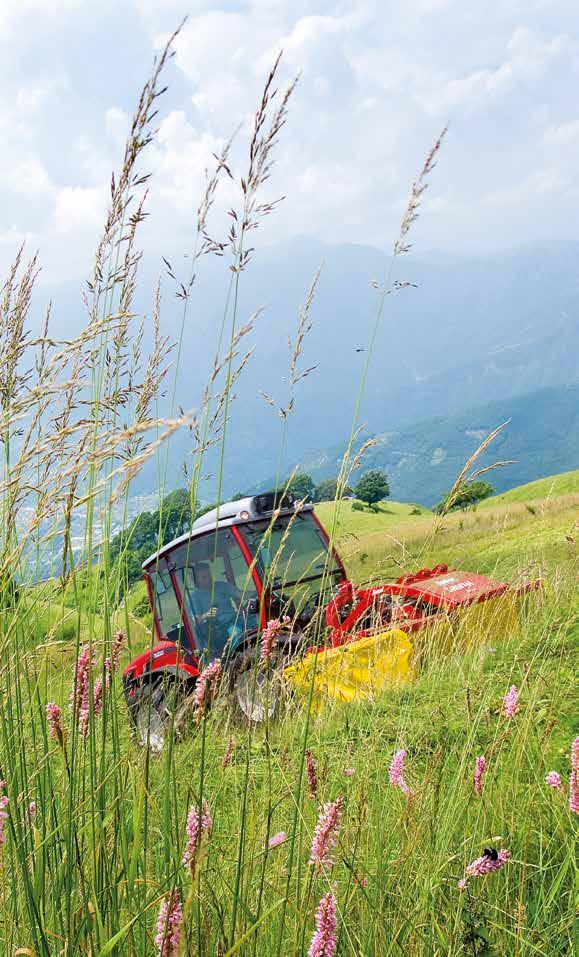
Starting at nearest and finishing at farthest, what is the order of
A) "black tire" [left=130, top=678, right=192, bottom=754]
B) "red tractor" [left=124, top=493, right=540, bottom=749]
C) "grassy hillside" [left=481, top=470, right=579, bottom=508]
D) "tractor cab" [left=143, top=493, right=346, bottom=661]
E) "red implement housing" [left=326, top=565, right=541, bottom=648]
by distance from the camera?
"black tire" [left=130, top=678, right=192, bottom=754], "red implement housing" [left=326, top=565, right=541, bottom=648], "red tractor" [left=124, top=493, right=540, bottom=749], "tractor cab" [left=143, top=493, right=346, bottom=661], "grassy hillside" [left=481, top=470, right=579, bottom=508]

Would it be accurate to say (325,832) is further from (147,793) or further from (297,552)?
(297,552)

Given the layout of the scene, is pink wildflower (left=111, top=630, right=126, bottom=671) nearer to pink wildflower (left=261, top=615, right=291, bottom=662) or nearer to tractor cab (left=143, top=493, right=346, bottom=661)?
pink wildflower (left=261, top=615, right=291, bottom=662)

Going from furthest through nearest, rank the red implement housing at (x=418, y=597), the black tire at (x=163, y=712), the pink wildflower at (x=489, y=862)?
1. the red implement housing at (x=418, y=597)
2. the black tire at (x=163, y=712)
3. the pink wildflower at (x=489, y=862)

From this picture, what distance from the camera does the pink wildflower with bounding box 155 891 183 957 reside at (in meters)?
0.92

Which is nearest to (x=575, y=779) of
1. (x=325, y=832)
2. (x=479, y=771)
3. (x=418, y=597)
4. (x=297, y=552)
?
(x=479, y=771)

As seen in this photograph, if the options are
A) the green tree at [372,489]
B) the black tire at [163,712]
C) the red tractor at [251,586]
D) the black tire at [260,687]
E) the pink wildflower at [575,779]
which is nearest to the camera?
the pink wildflower at [575,779]

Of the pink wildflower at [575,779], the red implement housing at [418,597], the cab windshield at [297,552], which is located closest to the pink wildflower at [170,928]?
the pink wildflower at [575,779]

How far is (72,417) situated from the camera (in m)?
1.97

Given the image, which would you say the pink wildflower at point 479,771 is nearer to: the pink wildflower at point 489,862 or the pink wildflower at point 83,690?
the pink wildflower at point 489,862

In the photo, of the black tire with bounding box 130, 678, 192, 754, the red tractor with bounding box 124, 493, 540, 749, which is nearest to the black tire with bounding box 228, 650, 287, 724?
the black tire with bounding box 130, 678, 192, 754

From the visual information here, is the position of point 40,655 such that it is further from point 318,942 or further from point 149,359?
point 318,942

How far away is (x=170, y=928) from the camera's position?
0.97 m

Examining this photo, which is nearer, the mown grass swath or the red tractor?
the mown grass swath

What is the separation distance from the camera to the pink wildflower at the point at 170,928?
0.92 m
